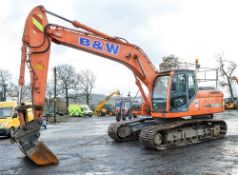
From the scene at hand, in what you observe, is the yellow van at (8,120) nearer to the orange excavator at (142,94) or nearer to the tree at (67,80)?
the orange excavator at (142,94)

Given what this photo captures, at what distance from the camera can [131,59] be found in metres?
13.2

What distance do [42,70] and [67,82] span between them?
2591 inches

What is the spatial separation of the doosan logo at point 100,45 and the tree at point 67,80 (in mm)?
61532

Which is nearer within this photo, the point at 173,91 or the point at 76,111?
the point at 173,91

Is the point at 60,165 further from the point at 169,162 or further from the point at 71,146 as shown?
the point at 71,146

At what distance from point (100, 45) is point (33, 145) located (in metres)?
4.25

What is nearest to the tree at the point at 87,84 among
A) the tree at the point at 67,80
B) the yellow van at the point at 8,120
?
the tree at the point at 67,80

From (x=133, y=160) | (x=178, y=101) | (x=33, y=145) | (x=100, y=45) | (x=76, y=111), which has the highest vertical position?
(x=100, y=45)

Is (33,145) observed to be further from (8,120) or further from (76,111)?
(76,111)

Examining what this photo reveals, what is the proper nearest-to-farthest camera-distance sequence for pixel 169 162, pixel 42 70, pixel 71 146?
pixel 169 162 < pixel 42 70 < pixel 71 146

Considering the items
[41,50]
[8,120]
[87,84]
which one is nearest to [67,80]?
[87,84]

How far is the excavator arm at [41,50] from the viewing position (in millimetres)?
9891

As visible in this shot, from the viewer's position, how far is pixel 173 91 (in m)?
12.9

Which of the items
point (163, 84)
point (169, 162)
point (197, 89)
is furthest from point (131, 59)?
point (169, 162)
